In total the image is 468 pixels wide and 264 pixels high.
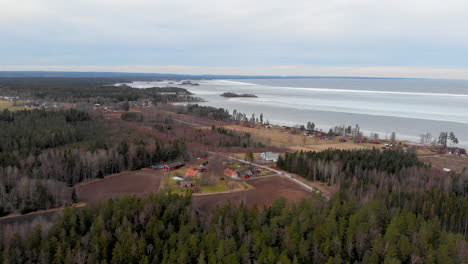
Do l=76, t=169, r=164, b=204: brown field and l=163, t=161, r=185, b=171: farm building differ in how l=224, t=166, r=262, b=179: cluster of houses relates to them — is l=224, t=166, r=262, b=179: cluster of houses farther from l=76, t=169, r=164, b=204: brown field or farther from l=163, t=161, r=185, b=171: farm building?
l=76, t=169, r=164, b=204: brown field

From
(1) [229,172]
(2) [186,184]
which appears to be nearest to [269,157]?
(1) [229,172]

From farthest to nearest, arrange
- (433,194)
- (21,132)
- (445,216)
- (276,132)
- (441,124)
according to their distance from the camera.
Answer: (441,124)
(276,132)
(21,132)
(433,194)
(445,216)

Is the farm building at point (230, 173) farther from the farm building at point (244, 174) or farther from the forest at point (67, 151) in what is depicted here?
the forest at point (67, 151)

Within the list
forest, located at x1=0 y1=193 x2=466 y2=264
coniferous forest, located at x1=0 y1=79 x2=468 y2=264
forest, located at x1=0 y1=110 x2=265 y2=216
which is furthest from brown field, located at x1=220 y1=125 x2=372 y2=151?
forest, located at x1=0 y1=193 x2=466 y2=264

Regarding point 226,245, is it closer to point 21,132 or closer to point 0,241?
point 0,241

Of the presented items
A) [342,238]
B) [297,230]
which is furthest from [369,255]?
[297,230]

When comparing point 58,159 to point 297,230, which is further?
point 58,159
